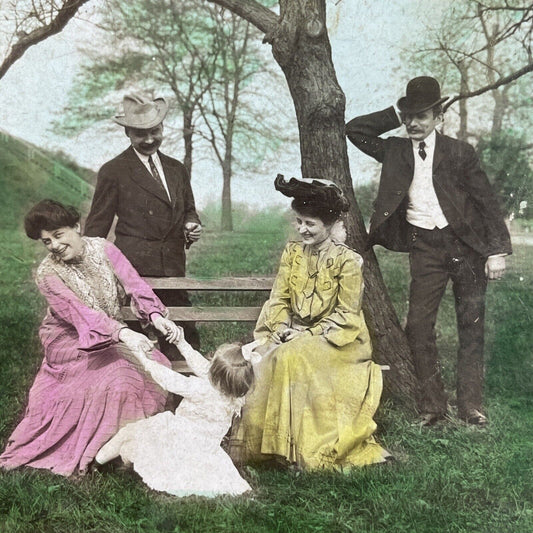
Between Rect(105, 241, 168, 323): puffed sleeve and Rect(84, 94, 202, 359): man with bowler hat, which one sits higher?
Rect(84, 94, 202, 359): man with bowler hat

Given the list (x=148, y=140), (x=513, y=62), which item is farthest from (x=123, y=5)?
(x=513, y=62)

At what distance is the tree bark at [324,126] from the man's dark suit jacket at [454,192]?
1.00ft

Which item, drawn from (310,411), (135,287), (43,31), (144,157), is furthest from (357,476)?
(43,31)

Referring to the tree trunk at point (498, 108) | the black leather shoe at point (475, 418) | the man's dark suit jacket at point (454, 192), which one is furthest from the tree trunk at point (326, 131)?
the tree trunk at point (498, 108)

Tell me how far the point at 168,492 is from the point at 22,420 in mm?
1219

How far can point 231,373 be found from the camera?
14.1 feet

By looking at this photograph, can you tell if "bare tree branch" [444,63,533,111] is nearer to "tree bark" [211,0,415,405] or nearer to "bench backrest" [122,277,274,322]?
"tree bark" [211,0,415,405]

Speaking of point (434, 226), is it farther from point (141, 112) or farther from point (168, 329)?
point (141, 112)

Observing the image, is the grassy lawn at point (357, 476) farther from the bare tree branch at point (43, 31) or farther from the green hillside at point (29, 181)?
the bare tree branch at point (43, 31)

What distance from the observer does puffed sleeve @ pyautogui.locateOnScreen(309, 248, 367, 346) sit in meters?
4.62

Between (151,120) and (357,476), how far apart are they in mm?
2750

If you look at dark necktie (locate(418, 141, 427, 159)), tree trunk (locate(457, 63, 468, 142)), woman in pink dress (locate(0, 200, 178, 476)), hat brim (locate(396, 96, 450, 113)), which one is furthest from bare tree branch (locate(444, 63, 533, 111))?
woman in pink dress (locate(0, 200, 178, 476))

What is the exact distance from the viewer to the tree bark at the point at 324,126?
5.22 meters

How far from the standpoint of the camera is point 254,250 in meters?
5.45
